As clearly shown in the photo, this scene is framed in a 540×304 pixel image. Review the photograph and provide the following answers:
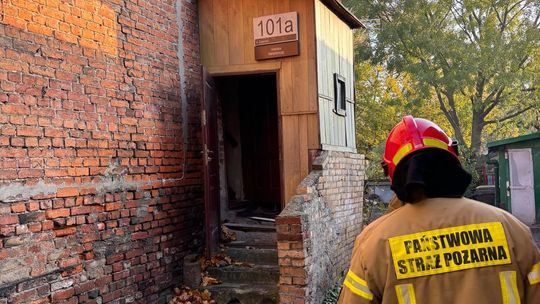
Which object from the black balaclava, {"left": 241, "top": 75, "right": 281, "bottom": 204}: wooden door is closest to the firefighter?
the black balaclava

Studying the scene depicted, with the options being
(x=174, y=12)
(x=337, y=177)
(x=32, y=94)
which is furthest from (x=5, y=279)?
(x=337, y=177)

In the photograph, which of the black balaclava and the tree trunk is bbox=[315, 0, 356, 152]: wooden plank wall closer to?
the black balaclava

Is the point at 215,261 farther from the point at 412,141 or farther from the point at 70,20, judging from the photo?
the point at 412,141

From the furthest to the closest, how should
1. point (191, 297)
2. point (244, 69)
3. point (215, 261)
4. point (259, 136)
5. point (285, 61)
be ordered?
point (259, 136) < point (244, 69) < point (285, 61) < point (215, 261) < point (191, 297)

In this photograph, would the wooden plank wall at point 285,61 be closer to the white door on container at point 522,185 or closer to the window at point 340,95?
the window at point 340,95

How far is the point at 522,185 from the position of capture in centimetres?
1207

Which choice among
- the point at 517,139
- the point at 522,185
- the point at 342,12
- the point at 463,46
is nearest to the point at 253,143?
the point at 342,12

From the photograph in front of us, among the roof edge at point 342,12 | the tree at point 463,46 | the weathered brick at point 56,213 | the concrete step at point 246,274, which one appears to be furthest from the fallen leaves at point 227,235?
the tree at point 463,46

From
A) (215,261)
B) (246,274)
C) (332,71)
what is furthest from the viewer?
(332,71)

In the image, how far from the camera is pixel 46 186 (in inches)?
164

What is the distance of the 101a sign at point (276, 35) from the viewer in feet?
21.5

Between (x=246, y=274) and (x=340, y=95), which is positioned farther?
(x=340, y=95)

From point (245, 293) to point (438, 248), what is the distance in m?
4.26

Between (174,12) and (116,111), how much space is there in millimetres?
1896
